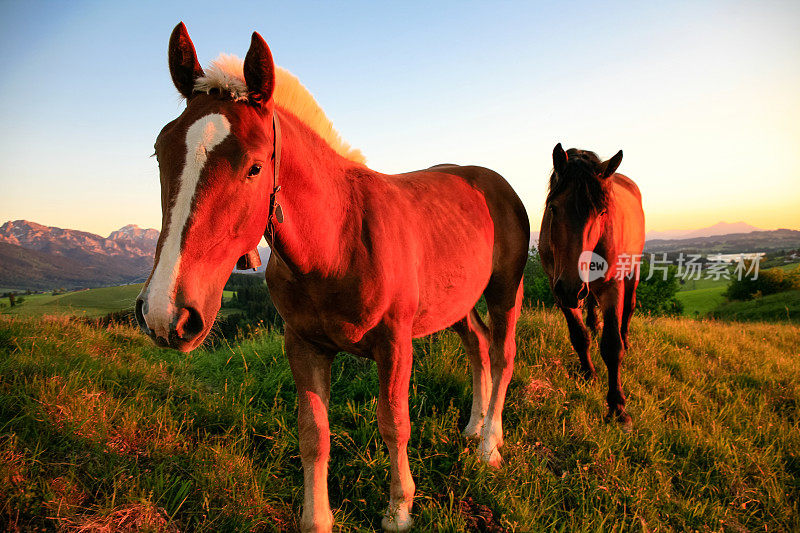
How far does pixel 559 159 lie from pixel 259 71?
3.03m

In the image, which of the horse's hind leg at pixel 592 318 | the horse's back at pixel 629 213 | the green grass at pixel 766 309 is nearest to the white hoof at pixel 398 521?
the horse's back at pixel 629 213

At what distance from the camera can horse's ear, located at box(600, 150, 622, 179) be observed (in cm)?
362

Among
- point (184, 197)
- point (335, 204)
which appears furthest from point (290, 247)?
point (184, 197)

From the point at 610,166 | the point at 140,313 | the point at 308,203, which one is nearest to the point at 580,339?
the point at 610,166

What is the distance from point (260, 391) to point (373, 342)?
2299mm

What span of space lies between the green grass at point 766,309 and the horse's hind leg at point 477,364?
2695 cm

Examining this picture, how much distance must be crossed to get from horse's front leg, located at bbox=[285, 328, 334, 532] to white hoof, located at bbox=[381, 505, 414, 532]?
0.37 meters

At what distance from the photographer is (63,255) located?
5807 inches

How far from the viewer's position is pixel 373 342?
8.00 ft

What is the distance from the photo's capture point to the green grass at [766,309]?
24.6 metres

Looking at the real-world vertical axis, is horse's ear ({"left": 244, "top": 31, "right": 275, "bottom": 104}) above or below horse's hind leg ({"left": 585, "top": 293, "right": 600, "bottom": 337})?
above

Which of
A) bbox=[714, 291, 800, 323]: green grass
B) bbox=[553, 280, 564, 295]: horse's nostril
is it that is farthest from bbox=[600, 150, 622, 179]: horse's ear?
bbox=[714, 291, 800, 323]: green grass

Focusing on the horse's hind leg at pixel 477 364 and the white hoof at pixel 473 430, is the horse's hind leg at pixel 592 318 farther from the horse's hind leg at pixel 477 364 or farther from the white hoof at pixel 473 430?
the white hoof at pixel 473 430

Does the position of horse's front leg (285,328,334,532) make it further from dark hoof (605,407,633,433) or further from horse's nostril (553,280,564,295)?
dark hoof (605,407,633,433)
